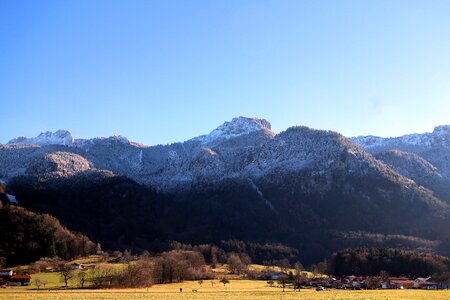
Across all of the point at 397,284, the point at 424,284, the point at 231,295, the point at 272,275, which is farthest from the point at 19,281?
the point at 424,284

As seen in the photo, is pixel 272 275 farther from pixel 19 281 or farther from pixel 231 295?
pixel 231 295

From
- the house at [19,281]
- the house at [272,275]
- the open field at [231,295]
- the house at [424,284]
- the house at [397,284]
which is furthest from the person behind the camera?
the house at [272,275]

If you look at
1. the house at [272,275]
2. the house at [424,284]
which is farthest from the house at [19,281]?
the house at [424,284]

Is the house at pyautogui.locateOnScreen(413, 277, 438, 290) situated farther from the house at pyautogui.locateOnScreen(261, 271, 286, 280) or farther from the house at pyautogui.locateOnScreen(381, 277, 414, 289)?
the house at pyautogui.locateOnScreen(261, 271, 286, 280)

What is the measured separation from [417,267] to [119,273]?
117 metres

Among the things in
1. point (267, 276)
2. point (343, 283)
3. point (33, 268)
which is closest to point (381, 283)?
point (343, 283)

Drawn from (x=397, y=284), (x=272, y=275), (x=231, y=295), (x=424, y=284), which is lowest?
(x=424, y=284)

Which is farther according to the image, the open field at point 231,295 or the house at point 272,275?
the house at point 272,275

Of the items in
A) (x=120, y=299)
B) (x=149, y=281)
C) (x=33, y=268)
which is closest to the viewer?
(x=120, y=299)

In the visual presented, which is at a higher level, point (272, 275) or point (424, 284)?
point (272, 275)

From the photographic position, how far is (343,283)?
153125 mm

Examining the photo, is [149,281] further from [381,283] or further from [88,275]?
[381,283]

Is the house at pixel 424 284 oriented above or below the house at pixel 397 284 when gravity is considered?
below

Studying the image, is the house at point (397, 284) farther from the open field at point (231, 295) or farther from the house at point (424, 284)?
the open field at point (231, 295)
